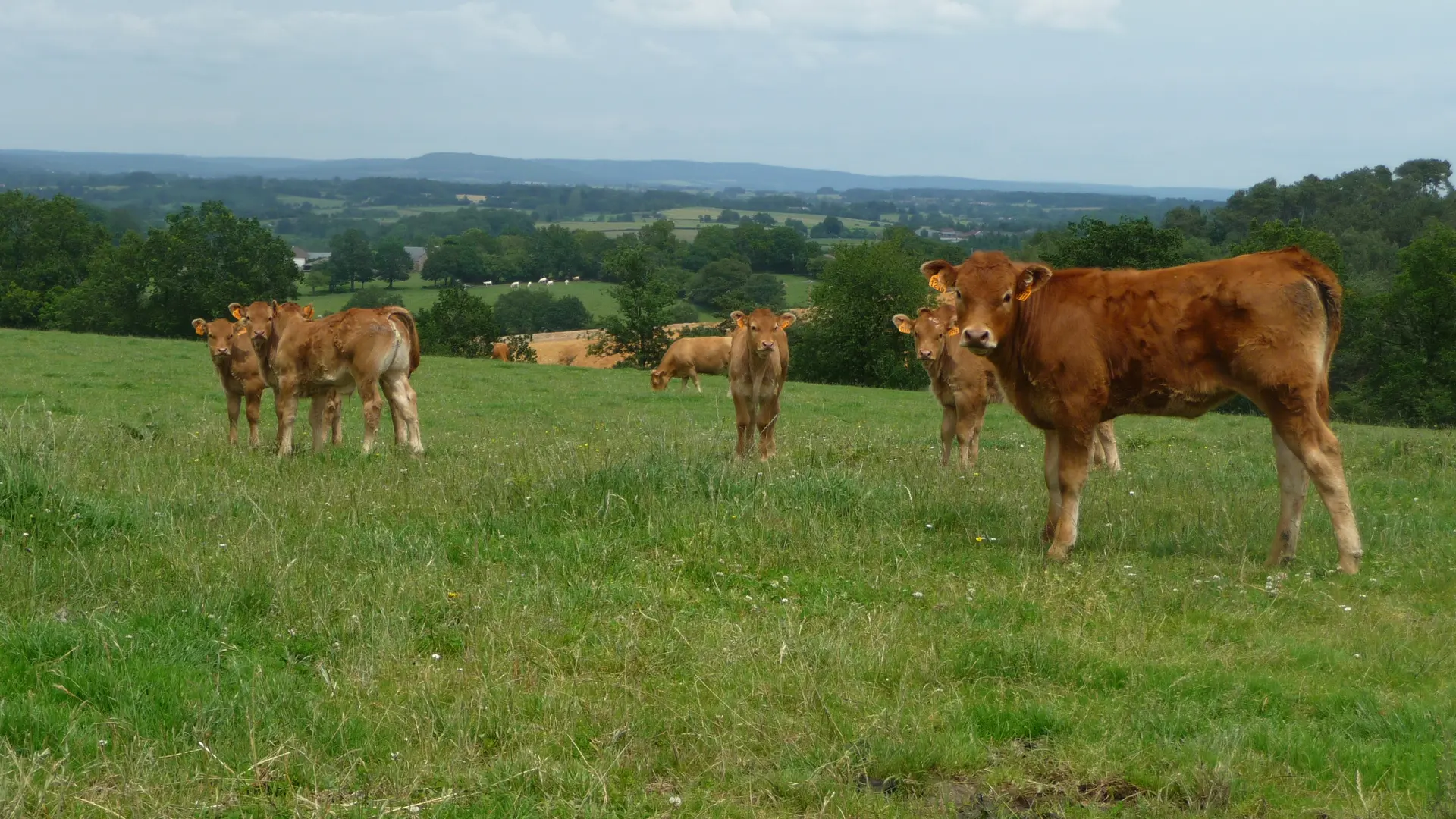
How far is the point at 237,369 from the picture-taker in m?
15.9

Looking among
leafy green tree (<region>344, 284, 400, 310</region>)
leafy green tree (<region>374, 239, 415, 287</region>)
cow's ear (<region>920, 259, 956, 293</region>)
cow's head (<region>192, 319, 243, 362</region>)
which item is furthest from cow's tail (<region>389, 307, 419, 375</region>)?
leafy green tree (<region>374, 239, 415, 287</region>)

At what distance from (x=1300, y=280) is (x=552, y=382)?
26.8 meters

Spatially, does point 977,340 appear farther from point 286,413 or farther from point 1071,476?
point 286,413

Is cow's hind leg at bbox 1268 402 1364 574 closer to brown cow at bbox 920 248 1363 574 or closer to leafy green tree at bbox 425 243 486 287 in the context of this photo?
brown cow at bbox 920 248 1363 574

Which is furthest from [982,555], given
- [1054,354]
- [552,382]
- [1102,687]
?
[552,382]

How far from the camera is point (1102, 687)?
18.7ft

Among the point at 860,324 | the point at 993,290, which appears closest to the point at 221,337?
the point at 993,290

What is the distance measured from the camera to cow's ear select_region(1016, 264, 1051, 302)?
8938mm

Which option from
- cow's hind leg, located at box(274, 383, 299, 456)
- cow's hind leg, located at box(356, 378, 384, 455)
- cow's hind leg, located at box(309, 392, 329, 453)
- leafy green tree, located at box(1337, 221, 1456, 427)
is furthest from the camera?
leafy green tree, located at box(1337, 221, 1456, 427)

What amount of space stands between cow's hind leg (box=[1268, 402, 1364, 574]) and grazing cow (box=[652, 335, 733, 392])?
26778mm

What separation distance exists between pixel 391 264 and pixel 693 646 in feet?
273

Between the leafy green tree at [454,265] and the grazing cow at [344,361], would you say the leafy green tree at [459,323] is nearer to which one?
the leafy green tree at [454,265]

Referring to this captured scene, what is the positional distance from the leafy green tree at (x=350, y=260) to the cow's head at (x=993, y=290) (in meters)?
75.7

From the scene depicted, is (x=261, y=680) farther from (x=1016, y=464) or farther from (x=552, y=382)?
(x=552, y=382)
